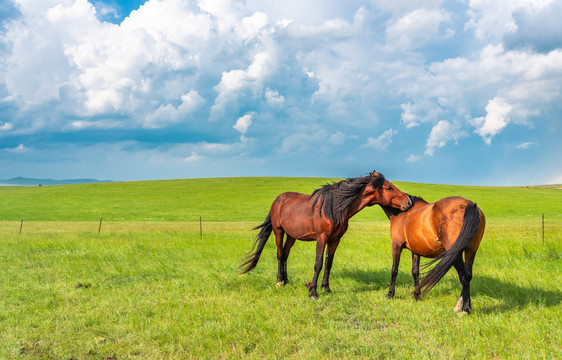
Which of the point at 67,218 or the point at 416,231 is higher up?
the point at 416,231

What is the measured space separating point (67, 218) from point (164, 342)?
144 feet

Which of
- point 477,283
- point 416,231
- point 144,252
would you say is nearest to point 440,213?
point 416,231

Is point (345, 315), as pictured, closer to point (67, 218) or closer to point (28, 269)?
point (28, 269)

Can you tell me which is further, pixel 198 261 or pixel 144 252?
pixel 144 252

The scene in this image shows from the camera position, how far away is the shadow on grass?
6.50m

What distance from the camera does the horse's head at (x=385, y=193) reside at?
24.0 ft

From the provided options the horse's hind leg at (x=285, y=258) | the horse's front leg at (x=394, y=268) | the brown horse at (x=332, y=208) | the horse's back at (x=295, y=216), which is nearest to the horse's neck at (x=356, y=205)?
the brown horse at (x=332, y=208)

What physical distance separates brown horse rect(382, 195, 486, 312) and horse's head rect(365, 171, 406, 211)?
298 mm

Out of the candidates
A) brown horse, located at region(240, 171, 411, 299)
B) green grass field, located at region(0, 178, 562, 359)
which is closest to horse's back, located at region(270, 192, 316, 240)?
brown horse, located at region(240, 171, 411, 299)

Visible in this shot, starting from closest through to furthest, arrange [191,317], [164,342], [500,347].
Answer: [500,347]
[164,342]
[191,317]

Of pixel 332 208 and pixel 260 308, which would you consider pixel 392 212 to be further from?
pixel 260 308

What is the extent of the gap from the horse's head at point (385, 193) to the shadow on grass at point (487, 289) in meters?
1.97

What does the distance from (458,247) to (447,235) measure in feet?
1.29

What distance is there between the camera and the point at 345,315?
6.18 meters
